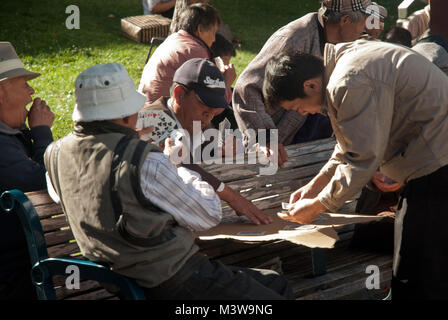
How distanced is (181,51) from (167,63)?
0.53ft

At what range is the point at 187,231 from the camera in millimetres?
2291

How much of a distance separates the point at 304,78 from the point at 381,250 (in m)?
1.14

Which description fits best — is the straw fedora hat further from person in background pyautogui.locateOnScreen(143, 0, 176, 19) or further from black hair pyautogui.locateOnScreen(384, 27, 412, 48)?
person in background pyautogui.locateOnScreen(143, 0, 176, 19)

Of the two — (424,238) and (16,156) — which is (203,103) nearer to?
(16,156)

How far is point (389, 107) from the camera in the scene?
240 centimetres

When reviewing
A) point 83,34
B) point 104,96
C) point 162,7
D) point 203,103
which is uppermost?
point 104,96

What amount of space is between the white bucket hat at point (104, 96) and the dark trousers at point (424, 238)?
1.27 meters

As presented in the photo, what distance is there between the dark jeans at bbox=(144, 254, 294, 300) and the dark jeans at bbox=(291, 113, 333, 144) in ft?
6.37

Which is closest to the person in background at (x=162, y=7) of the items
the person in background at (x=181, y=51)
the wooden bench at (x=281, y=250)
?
the person in background at (x=181, y=51)

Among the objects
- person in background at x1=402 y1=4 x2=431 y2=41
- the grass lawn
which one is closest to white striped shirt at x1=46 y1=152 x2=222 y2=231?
the grass lawn

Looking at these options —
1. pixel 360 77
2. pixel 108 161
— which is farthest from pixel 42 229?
pixel 360 77

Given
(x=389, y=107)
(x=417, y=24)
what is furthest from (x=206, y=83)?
(x=417, y=24)

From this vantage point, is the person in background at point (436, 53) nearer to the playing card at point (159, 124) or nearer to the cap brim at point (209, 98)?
the cap brim at point (209, 98)

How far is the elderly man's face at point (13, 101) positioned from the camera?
3.03 meters
